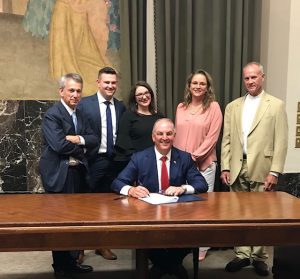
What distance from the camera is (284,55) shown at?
3.59 m

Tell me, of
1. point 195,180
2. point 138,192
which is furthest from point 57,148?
point 195,180

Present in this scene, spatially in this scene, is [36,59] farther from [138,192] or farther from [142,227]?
[142,227]

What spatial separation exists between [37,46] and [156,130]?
5.42ft

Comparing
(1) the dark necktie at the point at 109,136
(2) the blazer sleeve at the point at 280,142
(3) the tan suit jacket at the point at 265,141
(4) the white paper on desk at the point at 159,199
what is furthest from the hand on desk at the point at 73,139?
(2) the blazer sleeve at the point at 280,142

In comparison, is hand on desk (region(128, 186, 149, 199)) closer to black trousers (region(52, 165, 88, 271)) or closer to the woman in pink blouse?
black trousers (region(52, 165, 88, 271))

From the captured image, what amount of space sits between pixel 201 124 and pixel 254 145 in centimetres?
43

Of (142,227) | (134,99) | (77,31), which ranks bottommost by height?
(142,227)

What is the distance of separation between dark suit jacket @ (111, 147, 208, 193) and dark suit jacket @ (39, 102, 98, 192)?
36cm

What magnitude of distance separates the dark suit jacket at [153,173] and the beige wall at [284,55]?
141cm

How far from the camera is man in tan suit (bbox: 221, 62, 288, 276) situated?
295 centimetres

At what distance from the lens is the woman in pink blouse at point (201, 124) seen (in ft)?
10.2

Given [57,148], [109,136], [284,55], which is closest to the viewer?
[57,148]

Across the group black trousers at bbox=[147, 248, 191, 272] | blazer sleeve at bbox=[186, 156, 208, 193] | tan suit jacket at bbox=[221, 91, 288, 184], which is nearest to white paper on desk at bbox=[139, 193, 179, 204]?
blazer sleeve at bbox=[186, 156, 208, 193]

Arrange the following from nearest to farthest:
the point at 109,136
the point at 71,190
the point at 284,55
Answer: the point at 71,190
the point at 109,136
the point at 284,55
